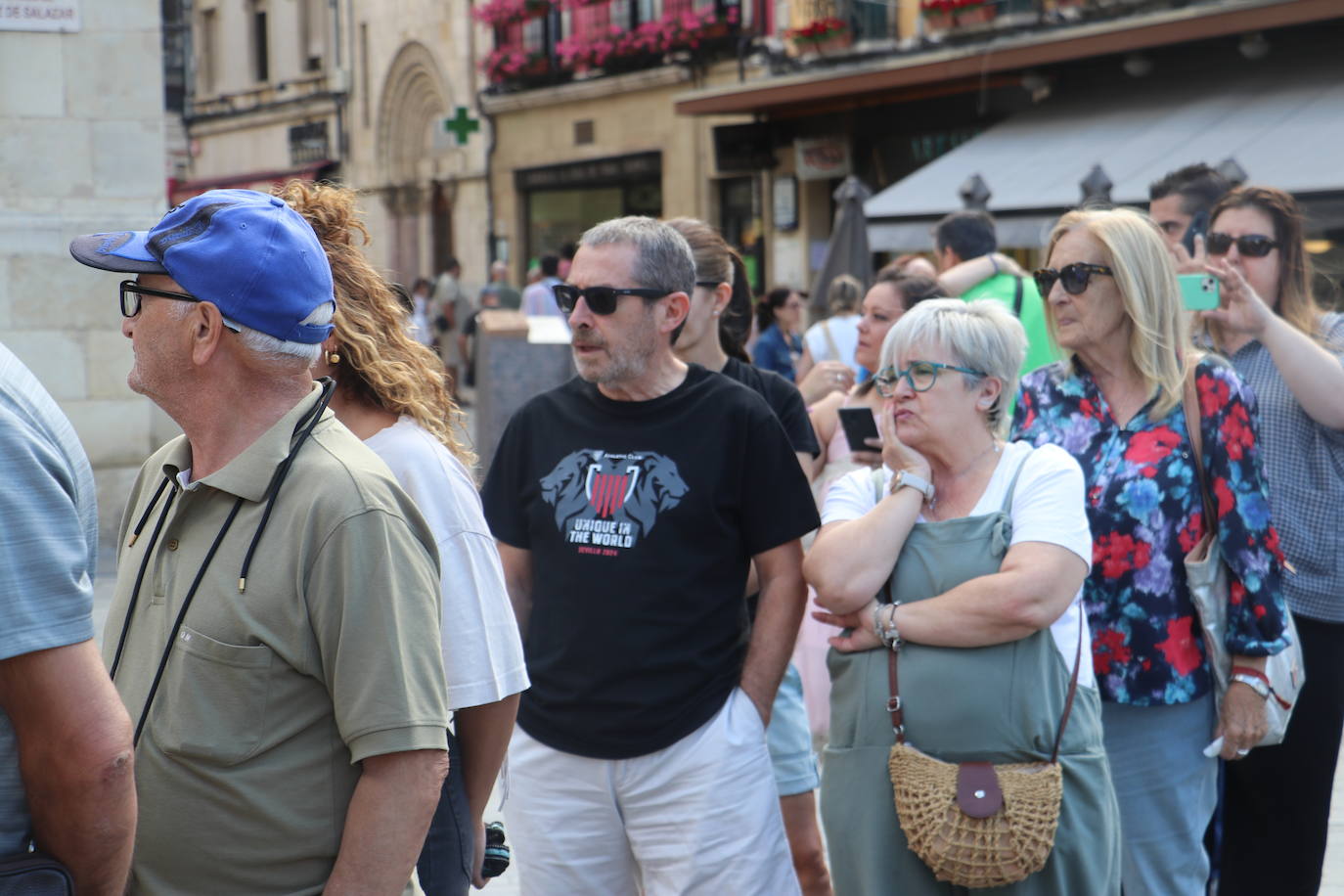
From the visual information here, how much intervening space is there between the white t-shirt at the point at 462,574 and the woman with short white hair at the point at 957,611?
782mm

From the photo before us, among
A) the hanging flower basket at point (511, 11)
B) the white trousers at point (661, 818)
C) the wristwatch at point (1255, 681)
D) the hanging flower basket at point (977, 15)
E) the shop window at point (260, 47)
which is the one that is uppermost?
the shop window at point (260, 47)

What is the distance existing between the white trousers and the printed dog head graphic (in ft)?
1.56

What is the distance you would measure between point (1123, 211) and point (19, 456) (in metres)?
2.70

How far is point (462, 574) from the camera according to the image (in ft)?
8.64

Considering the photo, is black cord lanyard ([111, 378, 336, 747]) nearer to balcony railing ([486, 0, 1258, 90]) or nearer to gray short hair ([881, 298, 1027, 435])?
gray short hair ([881, 298, 1027, 435])

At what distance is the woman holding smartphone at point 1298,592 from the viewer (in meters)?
3.84

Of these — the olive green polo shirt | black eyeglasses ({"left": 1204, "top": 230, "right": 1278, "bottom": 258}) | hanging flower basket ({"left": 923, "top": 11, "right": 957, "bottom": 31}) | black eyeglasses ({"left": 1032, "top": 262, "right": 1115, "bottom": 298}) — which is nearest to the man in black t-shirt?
black eyeglasses ({"left": 1032, "top": 262, "right": 1115, "bottom": 298})

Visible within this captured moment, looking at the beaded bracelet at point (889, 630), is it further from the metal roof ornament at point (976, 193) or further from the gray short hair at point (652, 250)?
the metal roof ornament at point (976, 193)

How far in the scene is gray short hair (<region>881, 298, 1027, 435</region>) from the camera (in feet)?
10.7

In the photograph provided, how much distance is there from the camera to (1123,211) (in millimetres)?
3666

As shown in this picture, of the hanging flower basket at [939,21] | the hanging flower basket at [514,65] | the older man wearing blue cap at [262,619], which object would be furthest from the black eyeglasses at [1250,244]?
the hanging flower basket at [514,65]

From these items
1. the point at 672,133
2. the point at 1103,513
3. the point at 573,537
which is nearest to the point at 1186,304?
the point at 1103,513

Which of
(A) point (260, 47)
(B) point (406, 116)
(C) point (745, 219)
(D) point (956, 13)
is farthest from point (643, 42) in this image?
(A) point (260, 47)

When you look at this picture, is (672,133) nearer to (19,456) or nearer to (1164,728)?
(1164,728)
